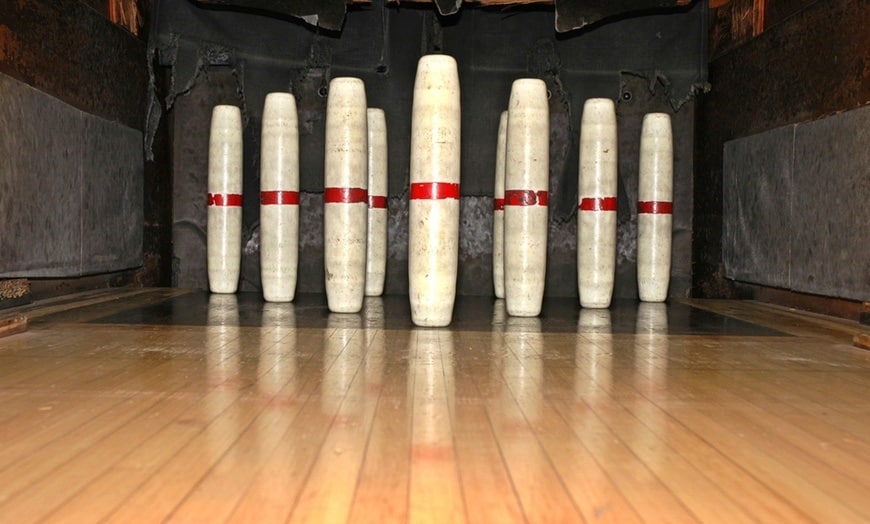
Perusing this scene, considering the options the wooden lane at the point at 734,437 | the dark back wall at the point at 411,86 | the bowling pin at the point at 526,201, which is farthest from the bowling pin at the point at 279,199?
the wooden lane at the point at 734,437

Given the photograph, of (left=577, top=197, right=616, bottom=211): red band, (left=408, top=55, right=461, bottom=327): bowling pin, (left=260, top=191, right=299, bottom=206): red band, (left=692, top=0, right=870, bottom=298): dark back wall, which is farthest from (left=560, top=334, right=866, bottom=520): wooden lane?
(left=260, top=191, right=299, bottom=206): red band

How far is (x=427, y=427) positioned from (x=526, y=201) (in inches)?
94.9

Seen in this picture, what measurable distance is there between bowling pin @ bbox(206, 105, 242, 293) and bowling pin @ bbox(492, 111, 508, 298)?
5.17 ft

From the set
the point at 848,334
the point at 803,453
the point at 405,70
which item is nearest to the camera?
the point at 803,453

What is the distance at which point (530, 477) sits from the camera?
1.41 meters

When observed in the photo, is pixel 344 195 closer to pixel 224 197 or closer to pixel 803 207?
pixel 224 197

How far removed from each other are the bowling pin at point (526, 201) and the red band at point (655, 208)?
3.77 feet

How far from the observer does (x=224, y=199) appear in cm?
497

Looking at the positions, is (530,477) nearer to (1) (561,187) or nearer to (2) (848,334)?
(2) (848,334)

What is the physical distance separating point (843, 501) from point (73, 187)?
4.01 metres

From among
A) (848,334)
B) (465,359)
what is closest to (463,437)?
(465,359)

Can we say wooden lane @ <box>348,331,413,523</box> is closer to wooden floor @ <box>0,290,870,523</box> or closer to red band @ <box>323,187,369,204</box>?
wooden floor @ <box>0,290,870,523</box>

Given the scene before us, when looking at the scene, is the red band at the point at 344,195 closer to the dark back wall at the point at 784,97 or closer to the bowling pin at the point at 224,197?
the bowling pin at the point at 224,197

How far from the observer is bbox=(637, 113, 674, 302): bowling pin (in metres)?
4.93
